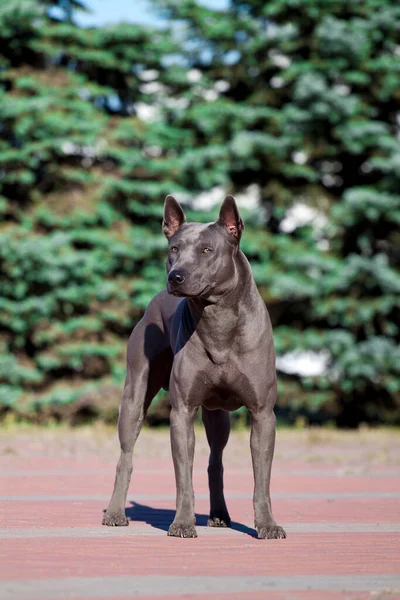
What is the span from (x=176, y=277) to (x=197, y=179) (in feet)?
49.4

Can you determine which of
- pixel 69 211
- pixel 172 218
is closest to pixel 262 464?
pixel 172 218

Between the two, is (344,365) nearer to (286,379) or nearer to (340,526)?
(286,379)

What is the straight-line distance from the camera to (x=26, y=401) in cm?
1977

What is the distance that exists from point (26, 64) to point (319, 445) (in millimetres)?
9912

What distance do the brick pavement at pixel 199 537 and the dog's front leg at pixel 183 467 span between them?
0.50ft

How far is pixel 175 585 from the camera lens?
475 centimetres

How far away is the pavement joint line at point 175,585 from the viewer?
4.52 m

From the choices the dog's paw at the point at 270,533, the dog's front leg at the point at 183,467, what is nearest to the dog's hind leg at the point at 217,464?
the dog's front leg at the point at 183,467

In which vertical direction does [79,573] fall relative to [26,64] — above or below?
below

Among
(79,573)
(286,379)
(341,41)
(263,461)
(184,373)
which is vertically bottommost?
(79,573)

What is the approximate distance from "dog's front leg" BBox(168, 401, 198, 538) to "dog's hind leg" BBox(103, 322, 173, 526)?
2.68 feet

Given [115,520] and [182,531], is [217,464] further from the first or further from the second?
[182,531]

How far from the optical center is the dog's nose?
625 centimetres

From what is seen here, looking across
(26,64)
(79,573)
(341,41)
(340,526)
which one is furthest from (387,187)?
(79,573)
